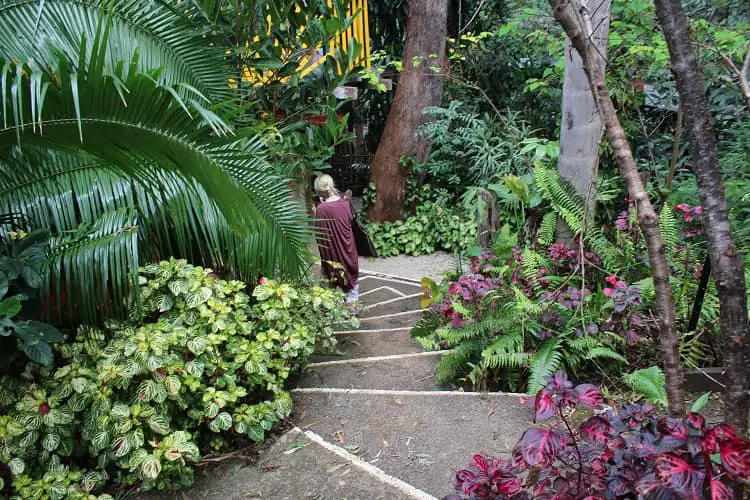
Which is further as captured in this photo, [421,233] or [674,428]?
[421,233]

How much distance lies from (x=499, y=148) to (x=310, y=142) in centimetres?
447

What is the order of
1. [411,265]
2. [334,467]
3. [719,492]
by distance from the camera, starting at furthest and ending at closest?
[411,265], [334,467], [719,492]

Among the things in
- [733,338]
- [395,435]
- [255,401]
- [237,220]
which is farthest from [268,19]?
[733,338]

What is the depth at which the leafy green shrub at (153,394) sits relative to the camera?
2.48 m

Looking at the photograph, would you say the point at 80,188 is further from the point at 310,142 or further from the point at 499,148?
the point at 499,148

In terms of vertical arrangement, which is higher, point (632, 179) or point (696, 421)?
point (632, 179)

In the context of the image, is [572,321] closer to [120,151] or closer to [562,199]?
[562,199]

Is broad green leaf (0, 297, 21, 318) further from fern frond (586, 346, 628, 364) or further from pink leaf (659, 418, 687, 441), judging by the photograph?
fern frond (586, 346, 628, 364)

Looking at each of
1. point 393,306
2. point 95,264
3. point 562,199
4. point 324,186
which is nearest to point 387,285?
point 393,306

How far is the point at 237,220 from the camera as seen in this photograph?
8.56 ft

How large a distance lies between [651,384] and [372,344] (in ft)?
7.31

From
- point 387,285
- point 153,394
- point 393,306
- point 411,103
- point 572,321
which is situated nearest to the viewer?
point 153,394

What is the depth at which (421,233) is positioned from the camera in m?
9.09

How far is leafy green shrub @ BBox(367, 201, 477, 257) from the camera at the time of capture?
8938mm
